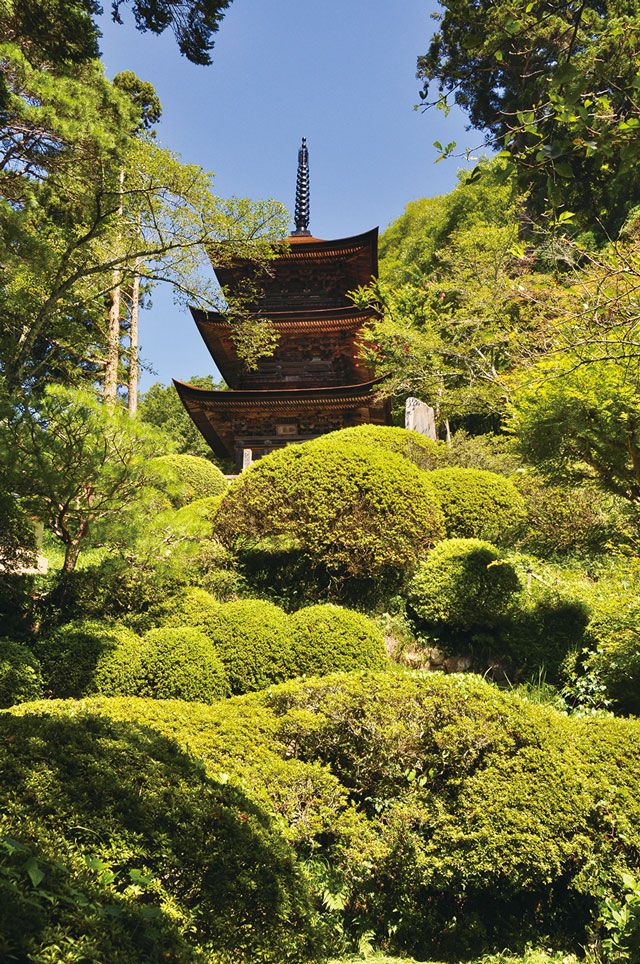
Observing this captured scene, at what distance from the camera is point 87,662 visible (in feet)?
18.8

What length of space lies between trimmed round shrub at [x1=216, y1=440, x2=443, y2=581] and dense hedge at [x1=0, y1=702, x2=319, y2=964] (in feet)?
18.8

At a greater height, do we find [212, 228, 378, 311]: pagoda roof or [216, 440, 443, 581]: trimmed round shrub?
[212, 228, 378, 311]: pagoda roof

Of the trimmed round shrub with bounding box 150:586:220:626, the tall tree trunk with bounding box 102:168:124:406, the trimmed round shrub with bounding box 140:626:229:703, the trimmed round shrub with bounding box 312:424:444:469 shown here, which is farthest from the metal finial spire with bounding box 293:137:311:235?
the trimmed round shrub with bounding box 140:626:229:703

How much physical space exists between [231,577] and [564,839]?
5745 mm

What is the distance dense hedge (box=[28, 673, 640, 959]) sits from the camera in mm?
3770

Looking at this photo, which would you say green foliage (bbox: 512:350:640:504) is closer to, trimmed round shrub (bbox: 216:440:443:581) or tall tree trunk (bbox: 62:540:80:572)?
trimmed round shrub (bbox: 216:440:443:581)

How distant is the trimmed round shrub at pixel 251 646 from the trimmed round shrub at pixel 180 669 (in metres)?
0.15

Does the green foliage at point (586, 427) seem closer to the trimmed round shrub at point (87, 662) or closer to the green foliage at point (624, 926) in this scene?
the green foliage at point (624, 926)

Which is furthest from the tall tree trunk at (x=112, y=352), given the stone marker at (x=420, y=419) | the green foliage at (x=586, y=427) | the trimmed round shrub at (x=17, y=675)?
the green foliage at (x=586, y=427)

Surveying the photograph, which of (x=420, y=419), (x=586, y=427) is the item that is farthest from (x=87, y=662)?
(x=420, y=419)

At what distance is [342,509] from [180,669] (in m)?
3.49

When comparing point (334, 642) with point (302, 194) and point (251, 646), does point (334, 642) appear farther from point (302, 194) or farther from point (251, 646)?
point (302, 194)

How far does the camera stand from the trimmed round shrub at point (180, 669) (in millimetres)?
5832

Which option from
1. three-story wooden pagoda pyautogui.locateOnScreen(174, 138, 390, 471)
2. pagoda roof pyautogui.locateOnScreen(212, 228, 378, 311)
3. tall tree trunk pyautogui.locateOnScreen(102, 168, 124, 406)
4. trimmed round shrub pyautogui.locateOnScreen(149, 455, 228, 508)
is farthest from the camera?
pagoda roof pyautogui.locateOnScreen(212, 228, 378, 311)
